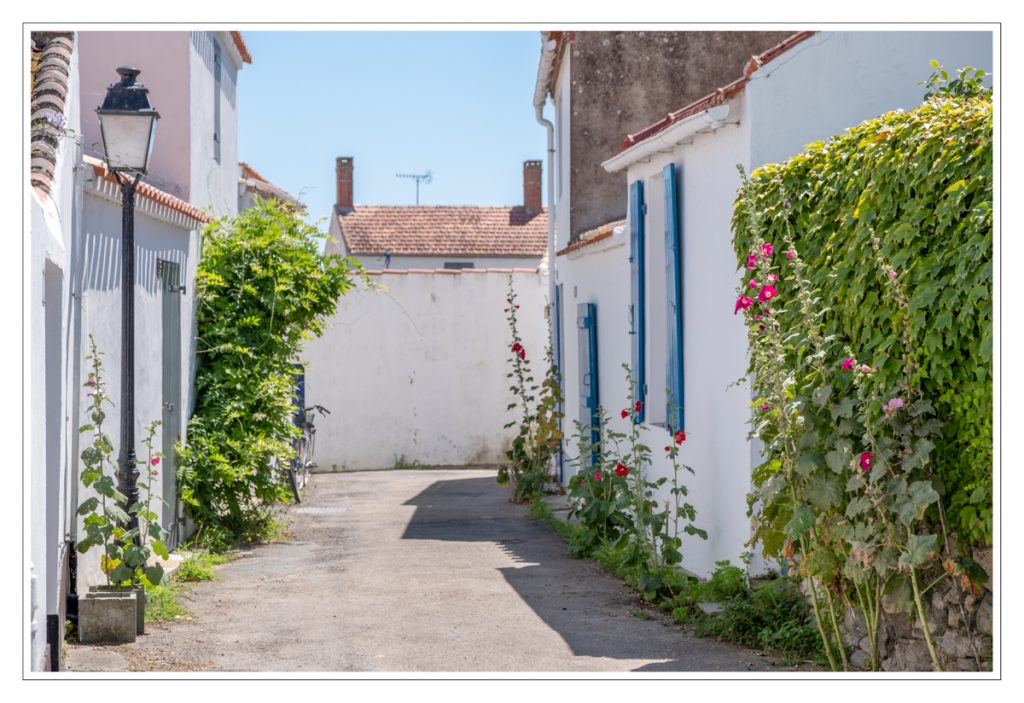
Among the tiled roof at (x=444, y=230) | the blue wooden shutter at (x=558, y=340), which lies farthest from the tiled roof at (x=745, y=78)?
the tiled roof at (x=444, y=230)

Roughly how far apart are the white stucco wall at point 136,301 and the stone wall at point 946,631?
4.92 metres

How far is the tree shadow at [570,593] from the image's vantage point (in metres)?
7.47

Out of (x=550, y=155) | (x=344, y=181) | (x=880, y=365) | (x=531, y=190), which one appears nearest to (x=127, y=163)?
(x=880, y=365)

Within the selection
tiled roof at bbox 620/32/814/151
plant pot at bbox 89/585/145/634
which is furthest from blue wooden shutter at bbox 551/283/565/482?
plant pot at bbox 89/585/145/634

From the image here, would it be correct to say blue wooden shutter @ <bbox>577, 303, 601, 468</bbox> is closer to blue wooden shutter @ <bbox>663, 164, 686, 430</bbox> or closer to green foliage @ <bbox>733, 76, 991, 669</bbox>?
blue wooden shutter @ <bbox>663, 164, 686, 430</bbox>

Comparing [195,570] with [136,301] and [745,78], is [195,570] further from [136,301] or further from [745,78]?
[745,78]

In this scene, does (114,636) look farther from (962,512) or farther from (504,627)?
(962,512)

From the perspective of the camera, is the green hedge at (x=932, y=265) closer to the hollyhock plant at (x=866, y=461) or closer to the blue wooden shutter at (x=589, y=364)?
the hollyhock plant at (x=866, y=461)

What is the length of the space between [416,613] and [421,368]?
1288cm

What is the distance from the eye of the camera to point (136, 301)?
9.96 meters

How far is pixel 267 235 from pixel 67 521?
5714 millimetres

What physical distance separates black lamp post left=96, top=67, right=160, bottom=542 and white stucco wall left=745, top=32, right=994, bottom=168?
3.89m
